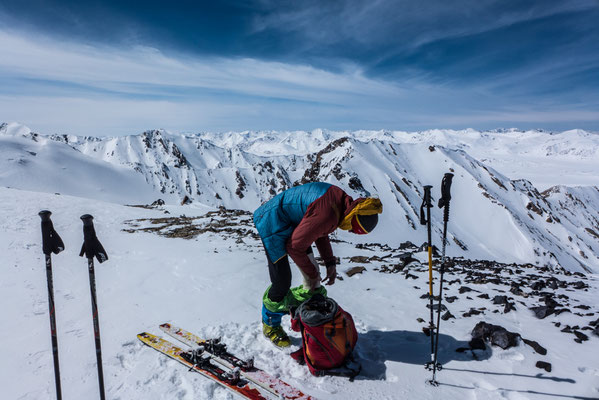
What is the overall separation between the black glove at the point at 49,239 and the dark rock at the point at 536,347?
23.3 feet

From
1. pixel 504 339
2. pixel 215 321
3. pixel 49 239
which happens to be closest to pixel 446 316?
pixel 504 339

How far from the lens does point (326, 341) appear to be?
15.7ft

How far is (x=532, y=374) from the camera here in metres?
4.66

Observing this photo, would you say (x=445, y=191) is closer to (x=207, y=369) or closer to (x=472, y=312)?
(x=472, y=312)

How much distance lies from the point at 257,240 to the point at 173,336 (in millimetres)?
9171

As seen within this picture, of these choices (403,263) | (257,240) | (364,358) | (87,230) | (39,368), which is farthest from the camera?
(257,240)

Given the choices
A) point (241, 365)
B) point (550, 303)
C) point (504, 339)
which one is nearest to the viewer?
point (241, 365)

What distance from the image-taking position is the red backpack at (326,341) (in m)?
4.77

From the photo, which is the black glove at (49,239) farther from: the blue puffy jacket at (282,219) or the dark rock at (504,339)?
the dark rock at (504,339)

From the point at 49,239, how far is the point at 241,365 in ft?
10.5

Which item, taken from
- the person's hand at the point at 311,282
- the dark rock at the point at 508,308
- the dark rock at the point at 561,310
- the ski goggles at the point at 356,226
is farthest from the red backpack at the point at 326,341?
the dark rock at the point at 561,310

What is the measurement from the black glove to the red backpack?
3.35 metres

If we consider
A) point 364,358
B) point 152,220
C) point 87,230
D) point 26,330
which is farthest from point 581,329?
point 152,220

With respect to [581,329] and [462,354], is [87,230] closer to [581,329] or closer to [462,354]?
[462,354]
